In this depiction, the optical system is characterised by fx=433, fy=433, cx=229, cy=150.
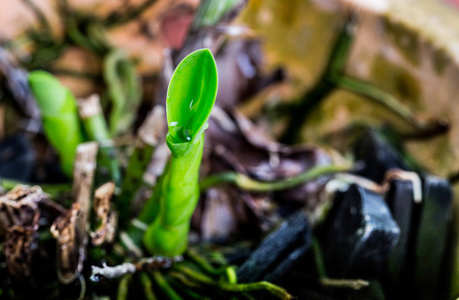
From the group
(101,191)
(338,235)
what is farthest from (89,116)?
(338,235)

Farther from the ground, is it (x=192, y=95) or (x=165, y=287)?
(x=192, y=95)

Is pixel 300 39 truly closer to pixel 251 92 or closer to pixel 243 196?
pixel 251 92

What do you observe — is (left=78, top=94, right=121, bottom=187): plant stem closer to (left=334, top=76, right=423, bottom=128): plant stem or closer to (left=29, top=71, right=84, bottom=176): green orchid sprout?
(left=29, top=71, right=84, bottom=176): green orchid sprout

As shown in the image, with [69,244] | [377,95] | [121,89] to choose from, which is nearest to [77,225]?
[69,244]

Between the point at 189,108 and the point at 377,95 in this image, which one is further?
the point at 377,95

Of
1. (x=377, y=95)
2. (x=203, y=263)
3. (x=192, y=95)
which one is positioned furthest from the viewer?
(x=377, y=95)

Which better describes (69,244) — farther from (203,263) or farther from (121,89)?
(121,89)

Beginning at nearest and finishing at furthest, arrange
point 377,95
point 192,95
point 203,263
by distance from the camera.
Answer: point 192,95 → point 203,263 → point 377,95
